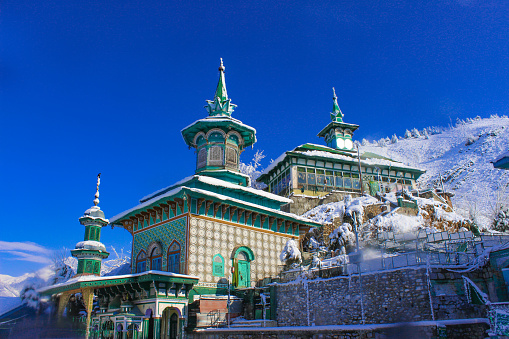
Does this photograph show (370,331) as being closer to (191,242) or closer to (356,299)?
(356,299)

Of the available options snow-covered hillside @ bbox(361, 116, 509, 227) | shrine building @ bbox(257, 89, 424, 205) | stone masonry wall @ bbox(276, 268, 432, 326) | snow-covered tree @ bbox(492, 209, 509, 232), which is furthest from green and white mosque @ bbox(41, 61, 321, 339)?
snow-covered hillside @ bbox(361, 116, 509, 227)

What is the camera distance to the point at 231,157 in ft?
97.6

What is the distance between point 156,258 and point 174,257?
2.31m

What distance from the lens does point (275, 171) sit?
46.8 m

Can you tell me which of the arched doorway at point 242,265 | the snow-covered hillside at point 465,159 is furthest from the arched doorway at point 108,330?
the snow-covered hillside at point 465,159

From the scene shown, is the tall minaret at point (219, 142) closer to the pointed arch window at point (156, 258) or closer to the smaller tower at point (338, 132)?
the pointed arch window at point (156, 258)

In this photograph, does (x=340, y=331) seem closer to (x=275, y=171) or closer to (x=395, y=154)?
(x=275, y=171)

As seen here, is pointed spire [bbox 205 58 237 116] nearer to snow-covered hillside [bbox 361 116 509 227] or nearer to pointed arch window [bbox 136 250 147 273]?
pointed arch window [bbox 136 250 147 273]

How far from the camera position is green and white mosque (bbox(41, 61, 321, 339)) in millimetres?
20078

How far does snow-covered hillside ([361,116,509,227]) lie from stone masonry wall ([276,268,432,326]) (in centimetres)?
3074

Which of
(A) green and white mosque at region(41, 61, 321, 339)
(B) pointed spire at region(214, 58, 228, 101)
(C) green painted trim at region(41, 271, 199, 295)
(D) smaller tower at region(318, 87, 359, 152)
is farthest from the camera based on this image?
(D) smaller tower at region(318, 87, 359, 152)

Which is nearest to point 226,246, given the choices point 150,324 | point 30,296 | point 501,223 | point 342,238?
point 150,324

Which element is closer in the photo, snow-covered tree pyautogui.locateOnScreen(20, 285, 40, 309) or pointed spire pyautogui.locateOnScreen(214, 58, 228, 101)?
snow-covered tree pyautogui.locateOnScreen(20, 285, 40, 309)

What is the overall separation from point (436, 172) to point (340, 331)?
8883cm
